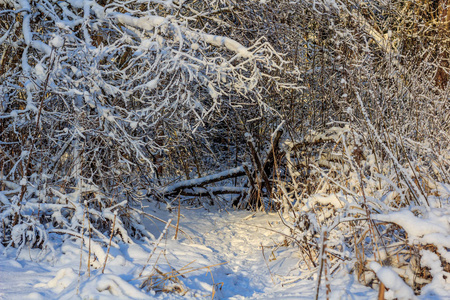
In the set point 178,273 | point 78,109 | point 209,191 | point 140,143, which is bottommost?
point 209,191

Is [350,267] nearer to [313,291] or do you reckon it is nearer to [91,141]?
[313,291]

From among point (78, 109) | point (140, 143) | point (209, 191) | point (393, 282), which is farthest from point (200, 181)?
point (393, 282)

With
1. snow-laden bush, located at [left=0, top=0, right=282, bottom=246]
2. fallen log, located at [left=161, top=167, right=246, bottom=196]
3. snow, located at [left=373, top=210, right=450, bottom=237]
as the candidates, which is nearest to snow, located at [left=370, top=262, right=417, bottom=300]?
snow, located at [left=373, top=210, right=450, bottom=237]

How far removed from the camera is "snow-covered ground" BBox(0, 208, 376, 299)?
242 centimetres

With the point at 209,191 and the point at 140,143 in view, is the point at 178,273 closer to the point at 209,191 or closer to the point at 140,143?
the point at 140,143

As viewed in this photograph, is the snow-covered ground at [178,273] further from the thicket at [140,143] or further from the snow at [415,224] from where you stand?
the snow at [415,224]

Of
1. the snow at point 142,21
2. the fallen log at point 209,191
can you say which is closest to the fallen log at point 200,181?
the fallen log at point 209,191

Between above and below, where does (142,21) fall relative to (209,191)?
above

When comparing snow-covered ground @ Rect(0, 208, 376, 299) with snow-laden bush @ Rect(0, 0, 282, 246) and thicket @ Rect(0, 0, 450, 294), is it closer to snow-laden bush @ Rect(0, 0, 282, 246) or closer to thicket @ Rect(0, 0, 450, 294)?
thicket @ Rect(0, 0, 450, 294)

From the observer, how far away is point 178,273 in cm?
283

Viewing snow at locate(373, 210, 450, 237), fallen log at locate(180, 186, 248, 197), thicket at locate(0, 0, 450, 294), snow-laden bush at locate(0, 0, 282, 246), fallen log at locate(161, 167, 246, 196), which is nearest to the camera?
snow at locate(373, 210, 450, 237)

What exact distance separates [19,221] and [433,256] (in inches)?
120

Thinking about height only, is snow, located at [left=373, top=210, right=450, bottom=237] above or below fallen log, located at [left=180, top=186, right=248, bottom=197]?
above

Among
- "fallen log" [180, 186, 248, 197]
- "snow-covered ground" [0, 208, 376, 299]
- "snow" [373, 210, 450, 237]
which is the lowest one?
"fallen log" [180, 186, 248, 197]
